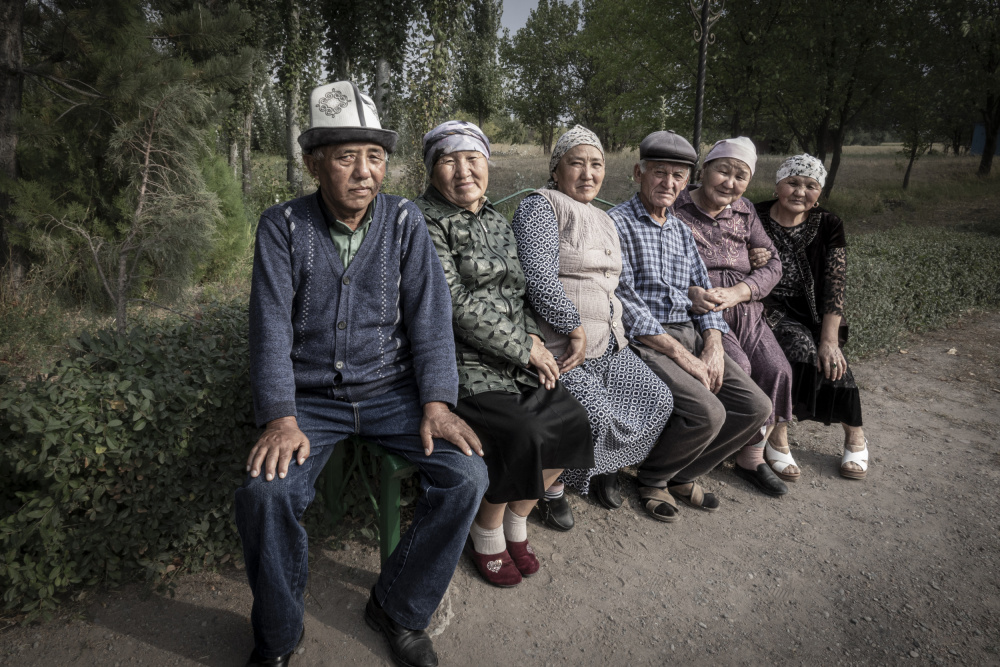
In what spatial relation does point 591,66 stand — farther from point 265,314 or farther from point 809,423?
point 265,314

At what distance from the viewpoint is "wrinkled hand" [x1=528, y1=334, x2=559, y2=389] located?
8.85ft

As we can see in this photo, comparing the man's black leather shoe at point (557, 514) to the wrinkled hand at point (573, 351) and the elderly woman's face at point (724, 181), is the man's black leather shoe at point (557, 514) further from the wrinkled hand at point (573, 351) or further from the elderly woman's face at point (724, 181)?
the elderly woman's face at point (724, 181)

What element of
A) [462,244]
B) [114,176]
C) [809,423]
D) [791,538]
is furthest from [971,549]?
[114,176]

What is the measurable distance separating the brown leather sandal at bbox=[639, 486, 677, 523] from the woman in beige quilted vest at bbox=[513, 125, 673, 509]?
0.16 metres

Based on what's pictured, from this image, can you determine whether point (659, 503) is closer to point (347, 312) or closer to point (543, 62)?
point (347, 312)

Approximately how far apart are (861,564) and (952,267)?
572 centimetres

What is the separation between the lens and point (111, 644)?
217cm

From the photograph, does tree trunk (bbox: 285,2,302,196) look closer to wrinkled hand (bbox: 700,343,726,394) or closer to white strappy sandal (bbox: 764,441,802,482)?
wrinkled hand (bbox: 700,343,726,394)

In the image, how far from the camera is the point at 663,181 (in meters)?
3.38

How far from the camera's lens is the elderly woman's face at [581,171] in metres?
3.14

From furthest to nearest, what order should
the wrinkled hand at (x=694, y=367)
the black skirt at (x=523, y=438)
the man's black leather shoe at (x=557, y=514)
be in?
the wrinkled hand at (x=694, y=367) → the man's black leather shoe at (x=557, y=514) → the black skirt at (x=523, y=438)

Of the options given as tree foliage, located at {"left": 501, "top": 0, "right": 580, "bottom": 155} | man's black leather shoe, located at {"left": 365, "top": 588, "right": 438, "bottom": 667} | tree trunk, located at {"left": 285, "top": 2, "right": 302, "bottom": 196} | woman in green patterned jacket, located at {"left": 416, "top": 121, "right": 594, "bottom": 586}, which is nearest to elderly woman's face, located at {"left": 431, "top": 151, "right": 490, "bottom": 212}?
woman in green patterned jacket, located at {"left": 416, "top": 121, "right": 594, "bottom": 586}

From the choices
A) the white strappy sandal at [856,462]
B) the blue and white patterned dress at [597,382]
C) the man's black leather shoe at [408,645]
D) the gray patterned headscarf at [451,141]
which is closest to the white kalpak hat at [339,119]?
the gray patterned headscarf at [451,141]

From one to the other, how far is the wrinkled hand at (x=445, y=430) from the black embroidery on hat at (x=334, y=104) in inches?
45.1
